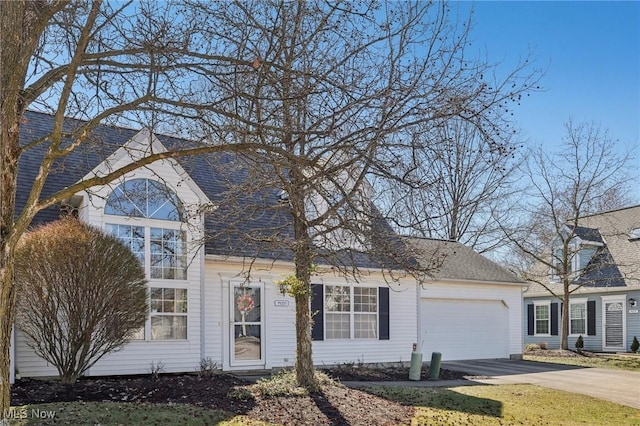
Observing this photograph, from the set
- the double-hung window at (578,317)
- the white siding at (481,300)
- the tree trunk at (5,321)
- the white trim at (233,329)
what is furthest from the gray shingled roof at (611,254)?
the tree trunk at (5,321)

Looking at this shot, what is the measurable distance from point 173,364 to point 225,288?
2270 millimetres

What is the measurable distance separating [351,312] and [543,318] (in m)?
15.0

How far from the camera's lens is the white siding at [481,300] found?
62.3 feet

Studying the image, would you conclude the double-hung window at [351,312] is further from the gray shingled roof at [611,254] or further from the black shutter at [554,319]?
the black shutter at [554,319]

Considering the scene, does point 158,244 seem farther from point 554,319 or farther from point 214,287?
point 554,319

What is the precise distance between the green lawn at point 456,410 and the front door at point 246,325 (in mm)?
3942

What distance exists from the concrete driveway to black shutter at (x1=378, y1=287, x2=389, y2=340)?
2.18 m

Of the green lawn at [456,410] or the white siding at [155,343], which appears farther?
the white siding at [155,343]

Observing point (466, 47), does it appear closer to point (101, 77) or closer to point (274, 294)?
point (101, 77)

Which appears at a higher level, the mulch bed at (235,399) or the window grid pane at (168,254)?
the window grid pane at (168,254)

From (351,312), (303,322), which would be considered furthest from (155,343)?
(351,312)

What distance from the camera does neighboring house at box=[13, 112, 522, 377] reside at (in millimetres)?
11969

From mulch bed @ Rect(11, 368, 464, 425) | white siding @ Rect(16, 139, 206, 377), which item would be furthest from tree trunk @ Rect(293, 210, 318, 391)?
white siding @ Rect(16, 139, 206, 377)

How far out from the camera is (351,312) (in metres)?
16.5
